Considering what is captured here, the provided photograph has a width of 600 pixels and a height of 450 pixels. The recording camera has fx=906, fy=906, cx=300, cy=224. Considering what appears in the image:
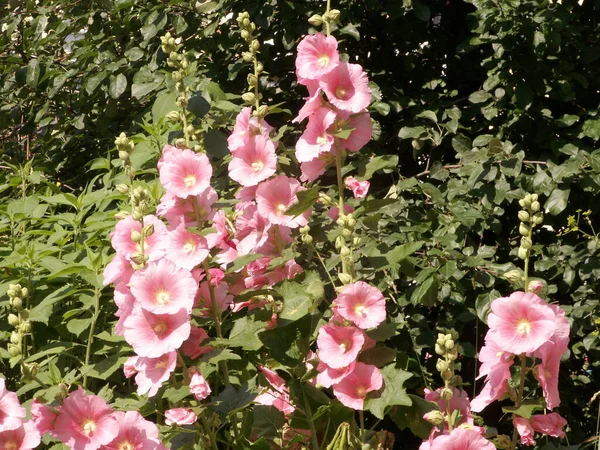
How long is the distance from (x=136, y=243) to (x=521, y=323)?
70cm

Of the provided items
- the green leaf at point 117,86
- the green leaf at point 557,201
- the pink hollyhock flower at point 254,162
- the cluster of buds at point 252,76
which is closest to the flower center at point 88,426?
the pink hollyhock flower at point 254,162

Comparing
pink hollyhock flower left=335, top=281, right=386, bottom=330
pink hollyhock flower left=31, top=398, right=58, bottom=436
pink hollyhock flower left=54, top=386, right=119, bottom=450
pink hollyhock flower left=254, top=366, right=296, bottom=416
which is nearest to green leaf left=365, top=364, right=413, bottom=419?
pink hollyhock flower left=335, top=281, right=386, bottom=330

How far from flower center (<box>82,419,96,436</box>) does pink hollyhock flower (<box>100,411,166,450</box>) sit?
0.14 ft

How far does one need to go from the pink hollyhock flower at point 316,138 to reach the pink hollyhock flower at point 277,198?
0.21 ft

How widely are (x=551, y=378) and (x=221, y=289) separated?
0.65 meters

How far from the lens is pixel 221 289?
5.89 ft

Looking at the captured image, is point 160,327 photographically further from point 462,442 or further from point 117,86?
point 117,86

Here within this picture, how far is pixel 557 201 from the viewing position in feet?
8.54

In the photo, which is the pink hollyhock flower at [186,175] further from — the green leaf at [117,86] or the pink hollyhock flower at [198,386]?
the green leaf at [117,86]

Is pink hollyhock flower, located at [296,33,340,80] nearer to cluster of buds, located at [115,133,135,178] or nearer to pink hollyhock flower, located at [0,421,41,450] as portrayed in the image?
cluster of buds, located at [115,133,135,178]

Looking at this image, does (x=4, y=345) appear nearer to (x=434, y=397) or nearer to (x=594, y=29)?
(x=434, y=397)

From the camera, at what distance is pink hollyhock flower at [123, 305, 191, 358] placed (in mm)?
1571

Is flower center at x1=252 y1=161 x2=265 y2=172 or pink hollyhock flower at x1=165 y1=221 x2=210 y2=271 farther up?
flower center at x1=252 y1=161 x2=265 y2=172

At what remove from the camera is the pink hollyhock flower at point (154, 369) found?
1612 mm
